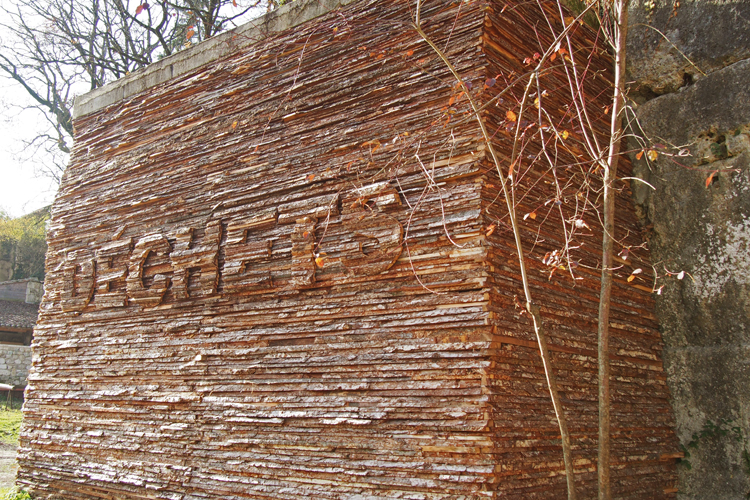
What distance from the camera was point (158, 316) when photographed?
543cm

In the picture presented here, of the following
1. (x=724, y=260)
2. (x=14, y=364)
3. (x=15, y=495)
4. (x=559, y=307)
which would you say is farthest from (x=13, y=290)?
(x=724, y=260)

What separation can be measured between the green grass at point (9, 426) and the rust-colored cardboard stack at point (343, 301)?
5.90m

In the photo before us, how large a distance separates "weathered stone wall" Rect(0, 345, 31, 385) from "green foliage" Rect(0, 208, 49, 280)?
7541mm

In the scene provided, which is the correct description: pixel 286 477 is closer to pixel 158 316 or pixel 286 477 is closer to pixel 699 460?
pixel 158 316

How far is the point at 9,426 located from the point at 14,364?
22.2 feet

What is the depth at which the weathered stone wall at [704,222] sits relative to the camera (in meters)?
4.43

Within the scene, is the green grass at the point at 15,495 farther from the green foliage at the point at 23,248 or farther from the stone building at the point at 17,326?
the green foliage at the point at 23,248

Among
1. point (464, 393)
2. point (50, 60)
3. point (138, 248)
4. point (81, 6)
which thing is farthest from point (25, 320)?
point (464, 393)

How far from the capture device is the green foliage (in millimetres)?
25219

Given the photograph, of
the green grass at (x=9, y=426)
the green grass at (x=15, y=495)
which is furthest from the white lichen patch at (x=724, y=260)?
the green grass at (x=9, y=426)

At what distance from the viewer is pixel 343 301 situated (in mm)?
4156

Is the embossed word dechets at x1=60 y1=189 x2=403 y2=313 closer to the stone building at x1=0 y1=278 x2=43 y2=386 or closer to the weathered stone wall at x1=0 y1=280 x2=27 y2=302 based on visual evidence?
the stone building at x1=0 y1=278 x2=43 y2=386

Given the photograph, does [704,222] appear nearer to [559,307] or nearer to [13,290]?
[559,307]

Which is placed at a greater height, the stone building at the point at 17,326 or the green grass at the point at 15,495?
the stone building at the point at 17,326
